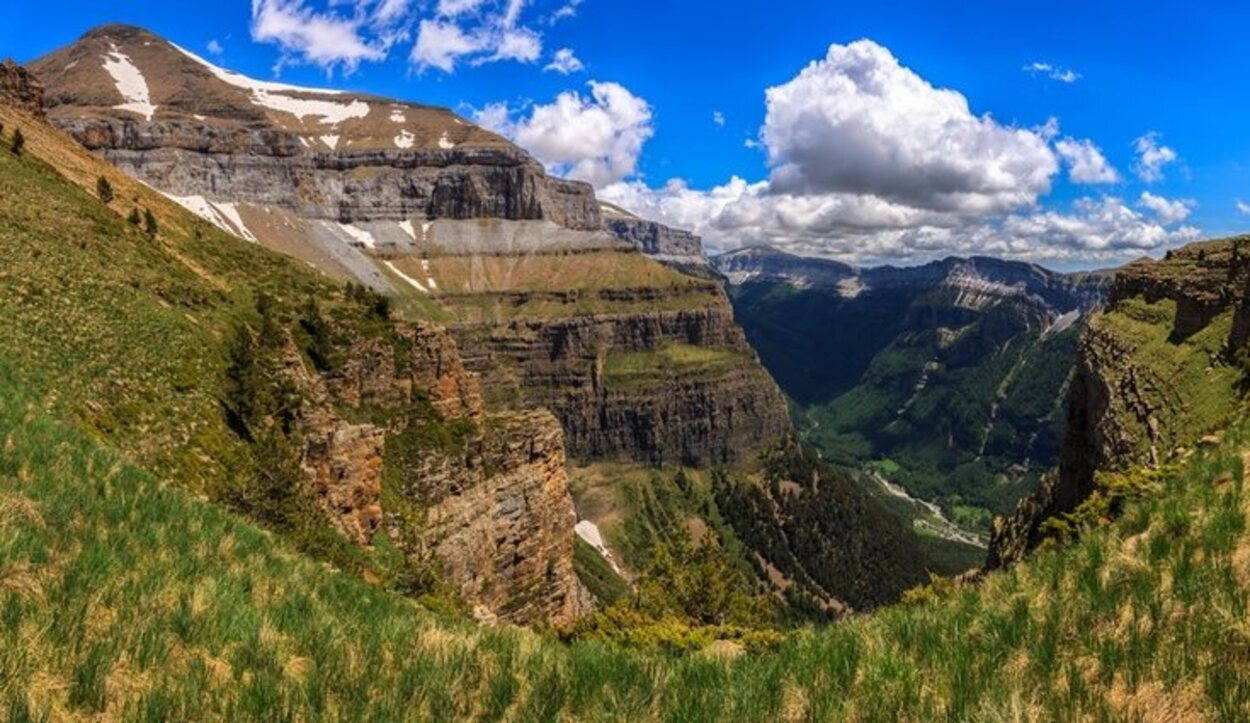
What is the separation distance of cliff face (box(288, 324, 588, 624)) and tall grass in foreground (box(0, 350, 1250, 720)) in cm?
2773

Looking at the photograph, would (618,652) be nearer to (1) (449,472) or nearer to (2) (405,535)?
(2) (405,535)

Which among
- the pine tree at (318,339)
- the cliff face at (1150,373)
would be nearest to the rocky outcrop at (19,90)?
the pine tree at (318,339)

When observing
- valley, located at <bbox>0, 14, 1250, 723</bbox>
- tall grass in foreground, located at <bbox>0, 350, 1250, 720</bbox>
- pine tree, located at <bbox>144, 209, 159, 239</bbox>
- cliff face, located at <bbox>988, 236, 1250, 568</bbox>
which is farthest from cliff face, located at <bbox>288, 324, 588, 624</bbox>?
cliff face, located at <bbox>988, 236, 1250, 568</bbox>

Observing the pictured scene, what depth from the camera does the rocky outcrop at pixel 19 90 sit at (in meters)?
61.5

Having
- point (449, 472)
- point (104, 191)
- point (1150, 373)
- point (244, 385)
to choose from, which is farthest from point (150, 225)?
point (1150, 373)

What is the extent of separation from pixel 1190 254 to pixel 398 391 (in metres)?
61.2

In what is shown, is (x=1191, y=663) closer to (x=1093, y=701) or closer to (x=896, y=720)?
(x=1093, y=701)

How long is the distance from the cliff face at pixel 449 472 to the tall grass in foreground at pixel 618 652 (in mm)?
27733

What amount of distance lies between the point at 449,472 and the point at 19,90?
176 feet

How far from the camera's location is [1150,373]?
42.8 m

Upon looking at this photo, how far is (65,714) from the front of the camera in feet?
16.3

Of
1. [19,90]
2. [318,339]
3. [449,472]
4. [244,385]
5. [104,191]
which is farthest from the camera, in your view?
[19,90]

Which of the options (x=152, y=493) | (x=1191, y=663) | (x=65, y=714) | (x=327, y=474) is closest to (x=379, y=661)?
(x=65, y=714)

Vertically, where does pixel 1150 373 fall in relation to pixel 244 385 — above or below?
above
